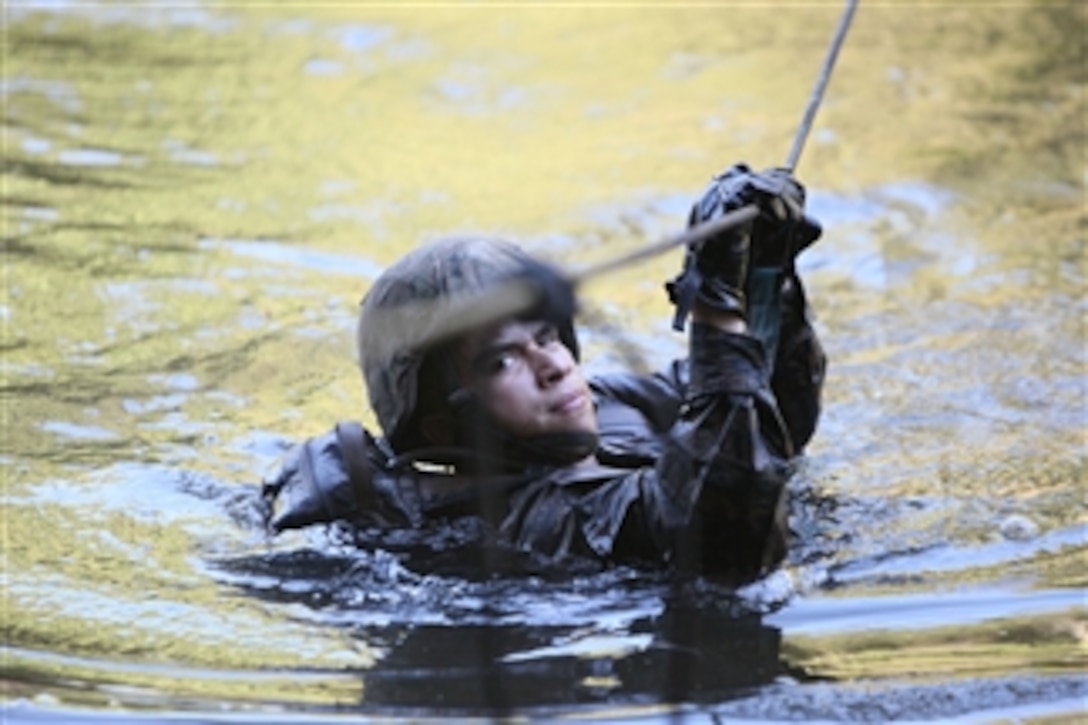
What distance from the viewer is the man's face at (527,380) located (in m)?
4.50

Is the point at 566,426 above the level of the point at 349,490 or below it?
above

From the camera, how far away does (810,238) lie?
4.30 meters

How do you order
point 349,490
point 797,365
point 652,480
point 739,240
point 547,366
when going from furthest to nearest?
point 797,365 → point 349,490 → point 547,366 → point 652,480 → point 739,240

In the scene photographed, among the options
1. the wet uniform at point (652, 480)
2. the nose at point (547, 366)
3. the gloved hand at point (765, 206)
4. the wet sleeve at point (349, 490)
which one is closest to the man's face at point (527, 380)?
the nose at point (547, 366)

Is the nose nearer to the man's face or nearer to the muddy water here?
the man's face

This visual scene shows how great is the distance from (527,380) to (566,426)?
5.9 inches

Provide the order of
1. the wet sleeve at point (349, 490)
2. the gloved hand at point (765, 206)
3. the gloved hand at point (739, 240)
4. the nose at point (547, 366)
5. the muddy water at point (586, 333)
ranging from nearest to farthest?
1. the gloved hand at point (739, 240)
2. the gloved hand at point (765, 206)
3. the muddy water at point (586, 333)
4. the nose at point (547, 366)
5. the wet sleeve at point (349, 490)

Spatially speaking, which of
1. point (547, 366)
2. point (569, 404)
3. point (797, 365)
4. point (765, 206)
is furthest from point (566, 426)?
point (765, 206)

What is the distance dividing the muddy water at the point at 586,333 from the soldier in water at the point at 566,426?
15 cm

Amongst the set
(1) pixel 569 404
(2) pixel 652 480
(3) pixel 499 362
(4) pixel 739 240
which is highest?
(4) pixel 739 240

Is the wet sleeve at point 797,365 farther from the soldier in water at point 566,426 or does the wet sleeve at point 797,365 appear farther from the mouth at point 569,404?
the mouth at point 569,404

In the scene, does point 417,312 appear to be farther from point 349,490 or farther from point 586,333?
point 586,333

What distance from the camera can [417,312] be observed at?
4.59 meters

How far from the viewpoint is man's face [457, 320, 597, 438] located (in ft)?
14.8
